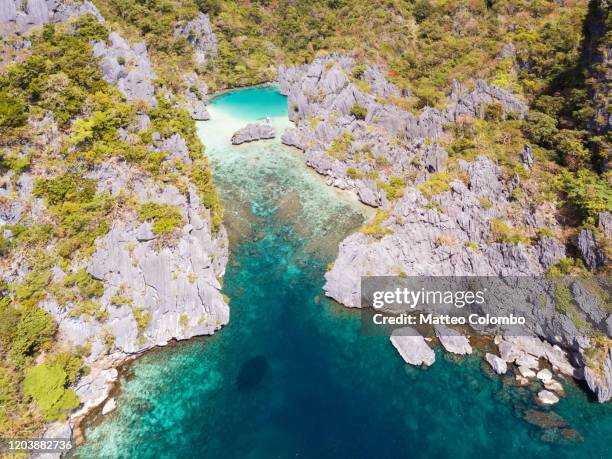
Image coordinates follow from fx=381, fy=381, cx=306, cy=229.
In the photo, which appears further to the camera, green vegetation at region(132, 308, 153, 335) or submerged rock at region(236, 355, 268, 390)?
green vegetation at region(132, 308, 153, 335)

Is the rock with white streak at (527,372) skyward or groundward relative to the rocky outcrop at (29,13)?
groundward

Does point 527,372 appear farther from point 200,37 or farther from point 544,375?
point 200,37

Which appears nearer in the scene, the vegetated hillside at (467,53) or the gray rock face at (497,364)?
the gray rock face at (497,364)

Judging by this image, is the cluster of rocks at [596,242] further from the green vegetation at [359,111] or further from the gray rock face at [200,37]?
the gray rock face at [200,37]

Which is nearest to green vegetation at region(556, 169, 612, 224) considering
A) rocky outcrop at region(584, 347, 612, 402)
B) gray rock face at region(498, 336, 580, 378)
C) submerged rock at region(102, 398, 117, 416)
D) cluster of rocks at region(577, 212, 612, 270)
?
cluster of rocks at region(577, 212, 612, 270)

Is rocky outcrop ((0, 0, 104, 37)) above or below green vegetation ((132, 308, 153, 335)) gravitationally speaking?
above

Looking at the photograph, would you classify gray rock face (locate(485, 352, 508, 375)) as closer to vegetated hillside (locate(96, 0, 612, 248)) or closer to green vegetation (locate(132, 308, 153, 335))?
vegetated hillside (locate(96, 0, 612, 248))

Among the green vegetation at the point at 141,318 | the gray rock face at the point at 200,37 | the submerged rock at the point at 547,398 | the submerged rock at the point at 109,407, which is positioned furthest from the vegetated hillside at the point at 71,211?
the gray rock face at the point at 200,37
